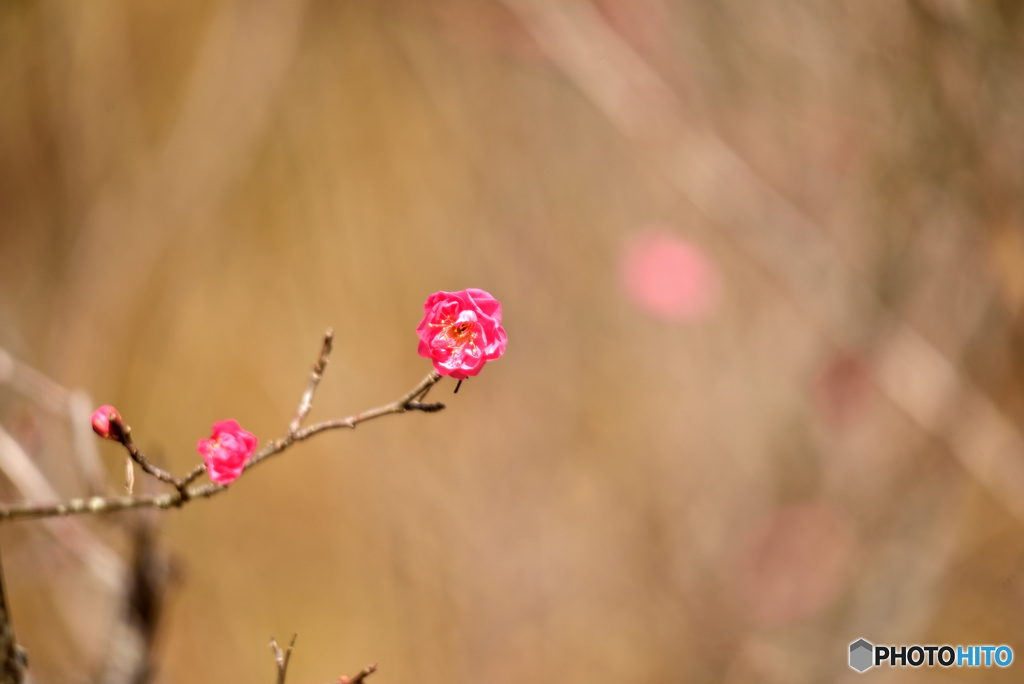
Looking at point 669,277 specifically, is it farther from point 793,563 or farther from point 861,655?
point 861,655

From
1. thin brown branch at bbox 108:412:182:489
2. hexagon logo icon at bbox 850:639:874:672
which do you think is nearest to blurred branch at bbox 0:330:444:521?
thin brown branch at bbox 108:412:182:489

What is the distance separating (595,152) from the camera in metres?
3.47

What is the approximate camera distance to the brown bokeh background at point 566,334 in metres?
2.17

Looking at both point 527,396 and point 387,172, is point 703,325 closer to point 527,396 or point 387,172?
point 527,396

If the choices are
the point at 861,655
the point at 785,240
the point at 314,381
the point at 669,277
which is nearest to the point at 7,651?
the point at 314,381

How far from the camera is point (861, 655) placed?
2414mm

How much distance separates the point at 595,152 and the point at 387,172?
1534 mm

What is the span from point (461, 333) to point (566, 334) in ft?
8.03

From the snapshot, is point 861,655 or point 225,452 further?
point 861,655

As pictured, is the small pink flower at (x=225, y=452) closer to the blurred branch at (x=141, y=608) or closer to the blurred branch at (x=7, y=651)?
the blurred branch at (x=7, y=651)

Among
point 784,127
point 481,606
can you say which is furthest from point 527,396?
point 784,127

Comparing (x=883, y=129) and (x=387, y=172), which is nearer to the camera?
(x=883, y=129)

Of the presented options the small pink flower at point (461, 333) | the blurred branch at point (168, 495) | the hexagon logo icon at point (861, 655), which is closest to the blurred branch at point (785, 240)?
the hexagon logo icon at point (861, 655)

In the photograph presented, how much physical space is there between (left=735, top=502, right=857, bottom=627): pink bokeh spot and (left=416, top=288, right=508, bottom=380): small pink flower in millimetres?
2490
